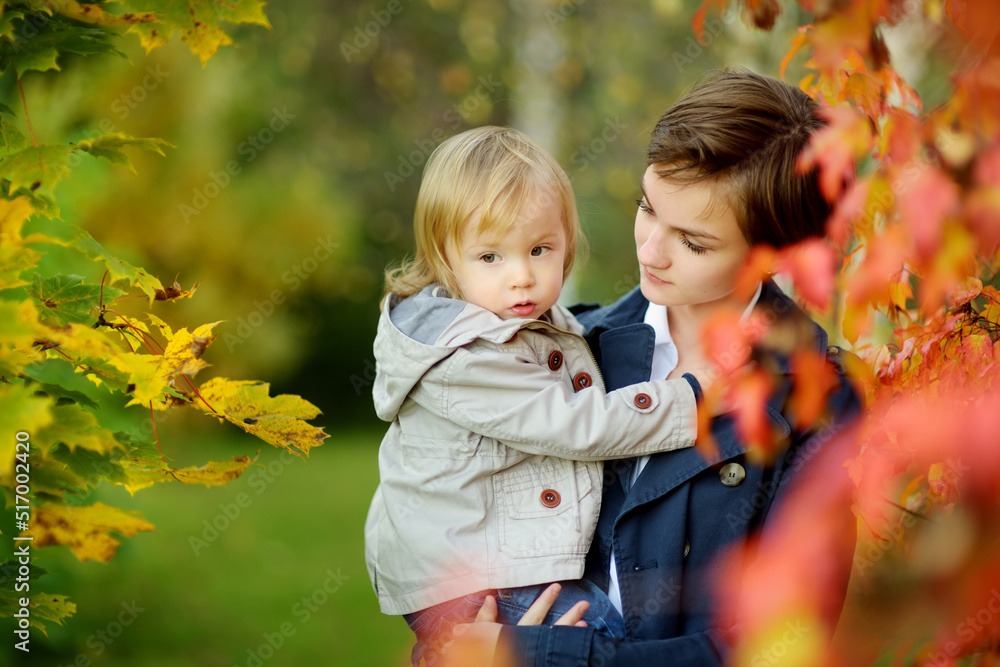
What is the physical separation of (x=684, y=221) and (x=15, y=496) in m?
1.32

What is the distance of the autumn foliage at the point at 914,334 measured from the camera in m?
0.89

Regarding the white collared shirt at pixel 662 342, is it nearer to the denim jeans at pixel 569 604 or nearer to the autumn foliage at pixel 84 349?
the denim jeans at pixel 569 604

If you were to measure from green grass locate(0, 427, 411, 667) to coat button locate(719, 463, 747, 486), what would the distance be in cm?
267

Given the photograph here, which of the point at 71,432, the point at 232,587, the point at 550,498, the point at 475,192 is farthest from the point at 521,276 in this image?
the point at 232,587

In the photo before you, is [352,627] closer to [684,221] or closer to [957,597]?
[684,221]

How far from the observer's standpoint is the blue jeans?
1.78m

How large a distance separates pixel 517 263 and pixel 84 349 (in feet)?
2.98

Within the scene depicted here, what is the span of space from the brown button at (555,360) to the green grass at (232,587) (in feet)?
7.66

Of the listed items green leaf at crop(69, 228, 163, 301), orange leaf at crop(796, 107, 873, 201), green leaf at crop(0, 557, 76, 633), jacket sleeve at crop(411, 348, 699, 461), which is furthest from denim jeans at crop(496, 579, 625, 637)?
orange leaf at crop(796, 107, 873, 201)

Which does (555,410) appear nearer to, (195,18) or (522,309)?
(522,309)

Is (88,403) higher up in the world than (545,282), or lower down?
lower down

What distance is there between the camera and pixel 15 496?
1.40 m

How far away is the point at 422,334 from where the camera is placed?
1847 mm

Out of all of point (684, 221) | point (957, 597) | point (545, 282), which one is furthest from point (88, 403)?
point (957, 597)
